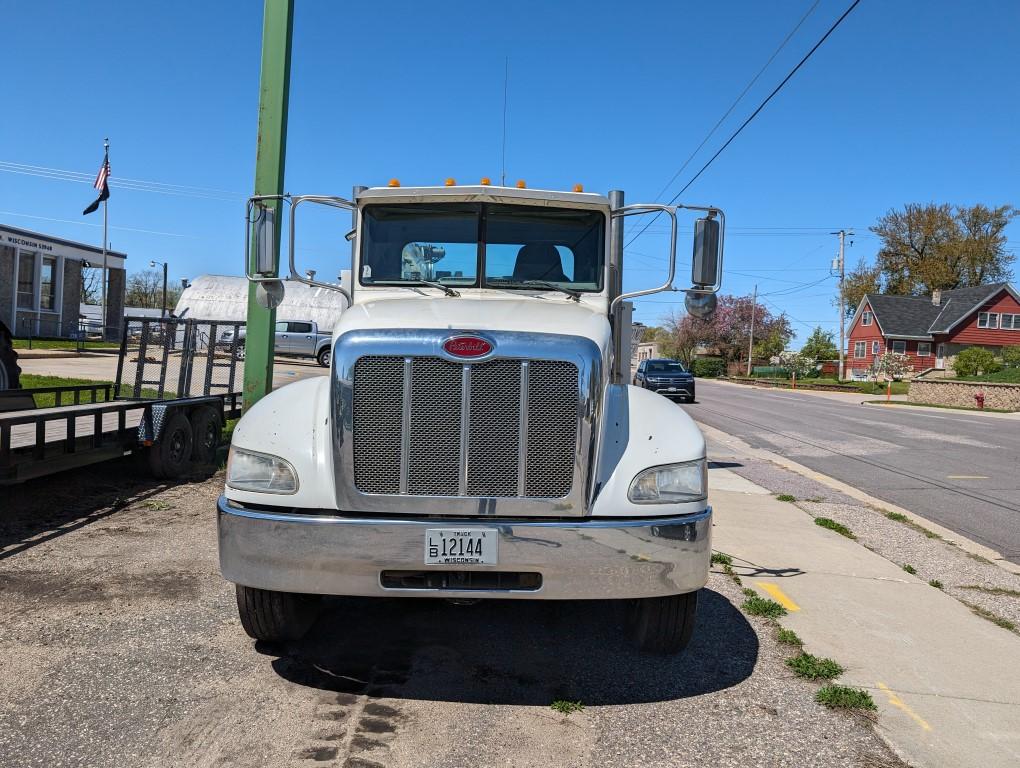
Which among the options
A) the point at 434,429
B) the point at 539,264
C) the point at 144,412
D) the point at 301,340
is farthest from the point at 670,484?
the point at 301,340

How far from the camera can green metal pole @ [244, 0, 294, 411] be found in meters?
8.63

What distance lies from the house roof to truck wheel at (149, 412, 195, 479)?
62009 mm

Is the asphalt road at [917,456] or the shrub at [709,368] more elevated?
the shrub at [709,368]

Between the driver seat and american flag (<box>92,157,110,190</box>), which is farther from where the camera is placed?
american flag (<box>92,157,110,190</box>)

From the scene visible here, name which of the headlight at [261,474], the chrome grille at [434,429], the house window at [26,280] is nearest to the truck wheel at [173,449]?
the headlight at [261,474]

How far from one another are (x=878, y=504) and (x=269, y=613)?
7.59m

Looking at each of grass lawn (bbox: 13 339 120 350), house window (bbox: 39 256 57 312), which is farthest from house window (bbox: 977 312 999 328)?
house window (bbox: 39 256 57 312)

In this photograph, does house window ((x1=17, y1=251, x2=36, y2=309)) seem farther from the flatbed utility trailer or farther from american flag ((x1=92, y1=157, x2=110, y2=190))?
the flatbed utility trailer

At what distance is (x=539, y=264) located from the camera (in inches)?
187

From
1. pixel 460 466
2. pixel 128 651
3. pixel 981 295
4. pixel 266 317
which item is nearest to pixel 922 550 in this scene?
pixel 460 466

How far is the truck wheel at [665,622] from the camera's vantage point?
3840 mm

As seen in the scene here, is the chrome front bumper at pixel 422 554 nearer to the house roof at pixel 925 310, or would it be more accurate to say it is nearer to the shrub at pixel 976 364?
the shrub at pixel 976 364

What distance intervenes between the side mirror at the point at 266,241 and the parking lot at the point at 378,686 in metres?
1.97

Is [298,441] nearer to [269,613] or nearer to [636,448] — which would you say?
[269,613]
